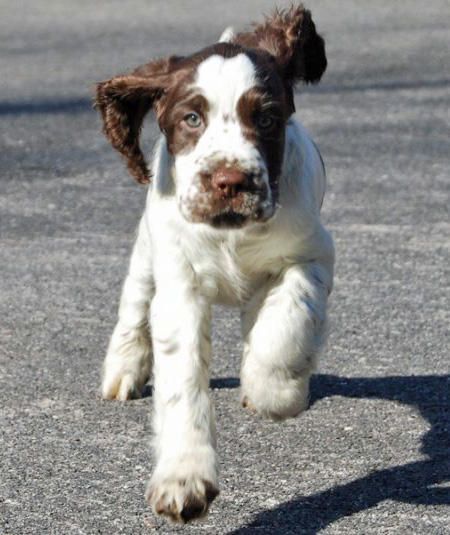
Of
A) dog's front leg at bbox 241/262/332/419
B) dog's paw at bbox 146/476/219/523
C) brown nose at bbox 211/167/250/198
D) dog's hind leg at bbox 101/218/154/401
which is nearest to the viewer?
dog's paw at bbox 146/476/219/523

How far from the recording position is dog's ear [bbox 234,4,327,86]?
4676 mm

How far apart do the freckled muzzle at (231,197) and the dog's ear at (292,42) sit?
579mm

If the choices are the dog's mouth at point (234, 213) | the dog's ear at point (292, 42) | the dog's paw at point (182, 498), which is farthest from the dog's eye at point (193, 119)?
the dog's paw at point (182, 498)

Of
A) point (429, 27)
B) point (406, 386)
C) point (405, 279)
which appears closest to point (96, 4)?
point (429, 27)

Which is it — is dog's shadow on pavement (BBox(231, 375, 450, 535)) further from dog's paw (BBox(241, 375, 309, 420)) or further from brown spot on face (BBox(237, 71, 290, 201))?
brown spot on face (BBox(237, 71, 290, 201))

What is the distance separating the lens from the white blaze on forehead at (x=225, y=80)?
166 inches

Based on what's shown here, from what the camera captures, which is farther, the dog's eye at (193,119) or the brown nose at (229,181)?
the dog's eye at (193,119)

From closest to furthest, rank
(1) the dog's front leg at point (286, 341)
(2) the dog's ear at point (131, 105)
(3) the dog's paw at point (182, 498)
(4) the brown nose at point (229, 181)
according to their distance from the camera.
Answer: (3) the dog's paw at point (182, 498), (4) the brown nose at point (229, 181), (1) the dog's front leg at point (286, 341), (2) the dog's ear at point (131, 105)

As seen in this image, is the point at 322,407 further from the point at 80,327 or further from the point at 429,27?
the point at 429,27

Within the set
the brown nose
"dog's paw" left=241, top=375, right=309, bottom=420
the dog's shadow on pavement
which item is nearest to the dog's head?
the brown nose

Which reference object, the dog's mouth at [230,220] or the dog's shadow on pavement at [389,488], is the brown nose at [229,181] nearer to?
the dog's mouth at [230,220]

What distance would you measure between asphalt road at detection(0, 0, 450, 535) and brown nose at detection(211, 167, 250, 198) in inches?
37.6

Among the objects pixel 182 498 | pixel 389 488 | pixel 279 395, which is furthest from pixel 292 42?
pixel 182 498

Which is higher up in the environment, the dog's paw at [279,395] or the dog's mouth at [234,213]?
the dog's mouth at [234,213]
